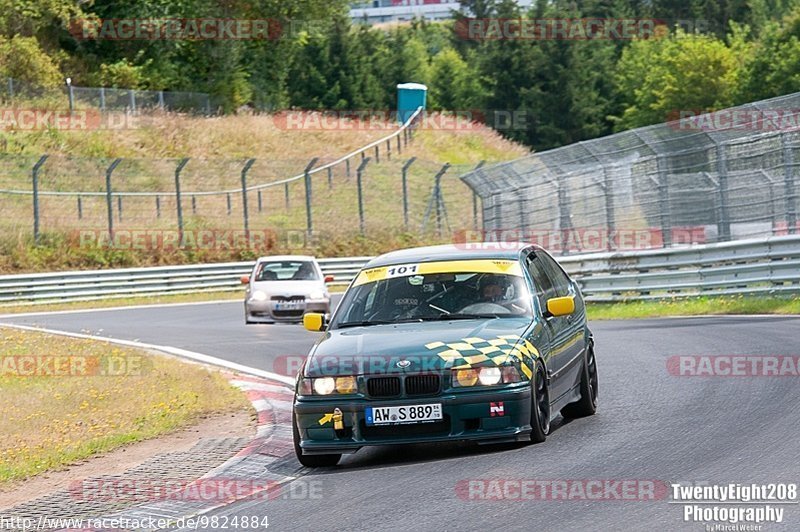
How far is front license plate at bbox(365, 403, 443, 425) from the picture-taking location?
8.70 metres

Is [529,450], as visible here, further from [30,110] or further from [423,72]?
[423,72]

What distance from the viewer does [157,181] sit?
42438mm

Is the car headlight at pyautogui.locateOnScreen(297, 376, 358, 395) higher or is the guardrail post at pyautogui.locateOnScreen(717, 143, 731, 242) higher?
the guardrail post at pyautogui.locateOnScreen(717, 143, 731, 242)

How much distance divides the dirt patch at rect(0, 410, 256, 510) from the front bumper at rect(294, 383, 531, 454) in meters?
1.66

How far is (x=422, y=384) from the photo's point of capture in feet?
28.8

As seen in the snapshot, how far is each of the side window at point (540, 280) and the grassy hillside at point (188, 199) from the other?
Result: 90.5ft

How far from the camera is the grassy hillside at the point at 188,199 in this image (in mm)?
37656

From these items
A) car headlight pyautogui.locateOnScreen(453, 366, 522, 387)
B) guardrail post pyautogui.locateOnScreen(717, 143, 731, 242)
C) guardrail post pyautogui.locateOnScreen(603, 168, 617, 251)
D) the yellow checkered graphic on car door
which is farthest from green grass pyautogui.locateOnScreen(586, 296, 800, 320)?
car headlight pyautogui.locateOnScreen(453, 366, 522, 387)

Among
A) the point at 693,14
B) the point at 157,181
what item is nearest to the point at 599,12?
the point at 693,14

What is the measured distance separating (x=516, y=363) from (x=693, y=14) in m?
100

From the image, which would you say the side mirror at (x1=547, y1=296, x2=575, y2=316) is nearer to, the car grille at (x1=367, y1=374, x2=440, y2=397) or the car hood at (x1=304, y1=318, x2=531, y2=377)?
the car hood at (x1=304, y1=318, x2=531, y2=377)

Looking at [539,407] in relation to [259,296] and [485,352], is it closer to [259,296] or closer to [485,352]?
[485,352]

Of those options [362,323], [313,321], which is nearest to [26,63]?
[313,321]

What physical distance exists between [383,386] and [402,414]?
0.75ft
